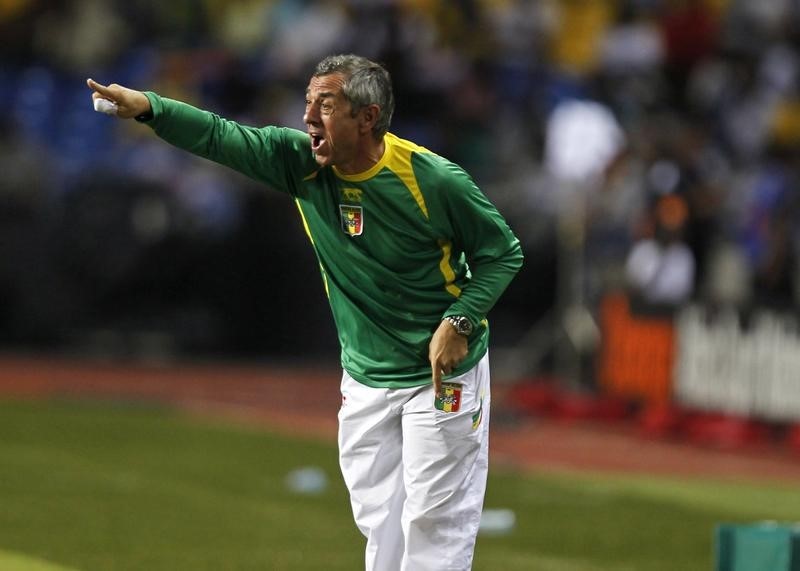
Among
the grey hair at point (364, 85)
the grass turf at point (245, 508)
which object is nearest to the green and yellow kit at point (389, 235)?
the grey hair at point (364, 85)

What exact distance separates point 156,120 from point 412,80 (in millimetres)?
14810

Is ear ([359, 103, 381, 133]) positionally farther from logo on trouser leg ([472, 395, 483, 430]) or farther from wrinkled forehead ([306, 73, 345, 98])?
logo on trouser leg ([472, 395, 483, 430])

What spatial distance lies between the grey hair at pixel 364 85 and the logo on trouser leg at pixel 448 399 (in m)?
0.95

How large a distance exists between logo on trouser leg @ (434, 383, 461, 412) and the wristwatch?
238 millimetres

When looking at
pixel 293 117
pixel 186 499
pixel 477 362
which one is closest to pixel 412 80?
pixel 293 117

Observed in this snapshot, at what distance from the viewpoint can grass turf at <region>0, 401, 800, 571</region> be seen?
9.23 metres

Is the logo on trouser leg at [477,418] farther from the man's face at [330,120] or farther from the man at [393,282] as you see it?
the man's face at [330,120]

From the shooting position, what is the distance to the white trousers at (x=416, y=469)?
6223mm

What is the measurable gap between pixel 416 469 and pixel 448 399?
280mm

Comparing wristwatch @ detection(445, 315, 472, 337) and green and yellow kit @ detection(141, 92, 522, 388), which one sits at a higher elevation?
green and yellow kit @ detection(141, 92, 522, 388)

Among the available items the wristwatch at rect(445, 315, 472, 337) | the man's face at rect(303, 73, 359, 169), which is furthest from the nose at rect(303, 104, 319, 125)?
the wristwatch at rect(445, 315, 472, 337)

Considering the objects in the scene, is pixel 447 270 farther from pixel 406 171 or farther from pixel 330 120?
pixel 330 120

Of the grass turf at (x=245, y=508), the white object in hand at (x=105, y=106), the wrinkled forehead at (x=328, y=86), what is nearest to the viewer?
the white object in hand at (x=105, y=106)

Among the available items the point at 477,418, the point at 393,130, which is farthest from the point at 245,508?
A: the point at 393,130
